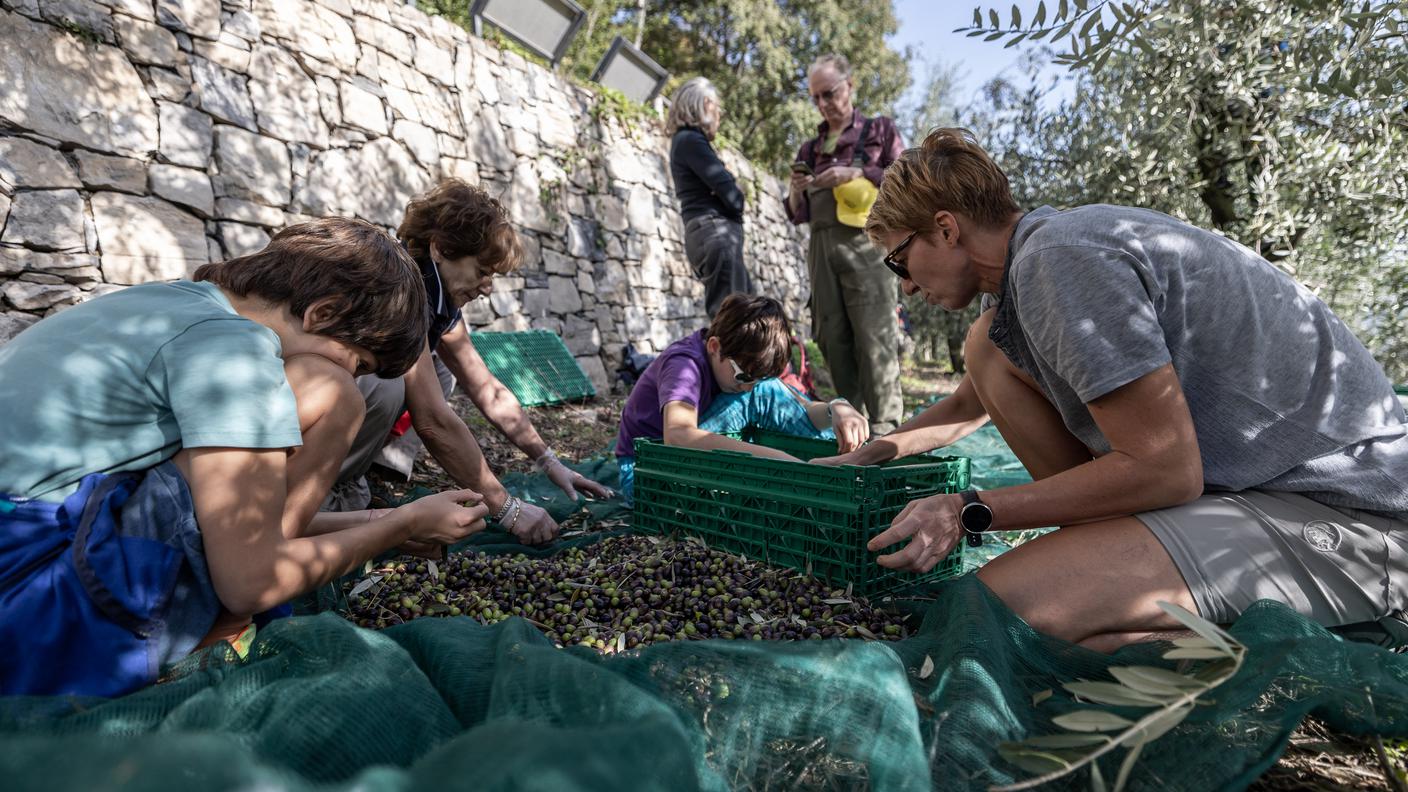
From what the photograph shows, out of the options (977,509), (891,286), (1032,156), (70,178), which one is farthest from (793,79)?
(977,509)

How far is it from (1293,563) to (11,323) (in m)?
5.29

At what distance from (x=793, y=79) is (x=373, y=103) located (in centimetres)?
1250

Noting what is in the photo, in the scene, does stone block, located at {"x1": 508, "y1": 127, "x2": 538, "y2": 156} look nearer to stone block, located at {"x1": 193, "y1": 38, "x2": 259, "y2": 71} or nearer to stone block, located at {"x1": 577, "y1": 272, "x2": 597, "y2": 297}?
stone block, located at {"x1": 577, "y1": 272, "x2": 597, "y2": 297}

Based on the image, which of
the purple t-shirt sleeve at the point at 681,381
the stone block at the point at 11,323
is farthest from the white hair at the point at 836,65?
the stone block at the point at 11,323

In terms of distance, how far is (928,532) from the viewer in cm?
193

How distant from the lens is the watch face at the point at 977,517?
1904 millimetres

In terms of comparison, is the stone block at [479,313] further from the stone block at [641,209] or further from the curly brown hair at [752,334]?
the curly brown hair at [752,334]

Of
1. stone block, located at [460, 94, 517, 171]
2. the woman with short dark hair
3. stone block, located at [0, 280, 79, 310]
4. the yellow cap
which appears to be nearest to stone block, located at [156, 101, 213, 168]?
stone block, located at [0, 280, 79, 310]

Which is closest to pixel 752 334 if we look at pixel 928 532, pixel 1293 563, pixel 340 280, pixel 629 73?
pixel 928 532

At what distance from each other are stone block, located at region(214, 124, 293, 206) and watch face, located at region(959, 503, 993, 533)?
5108mm

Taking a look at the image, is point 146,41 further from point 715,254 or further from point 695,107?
point 715,254

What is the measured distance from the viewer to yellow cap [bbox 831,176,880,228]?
5.12m

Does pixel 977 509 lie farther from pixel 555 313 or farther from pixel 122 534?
pixel 555 313

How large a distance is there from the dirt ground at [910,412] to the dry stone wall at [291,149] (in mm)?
1214
